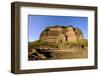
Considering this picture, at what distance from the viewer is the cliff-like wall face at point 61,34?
1875 mm

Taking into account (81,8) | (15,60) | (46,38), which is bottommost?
(15,60)

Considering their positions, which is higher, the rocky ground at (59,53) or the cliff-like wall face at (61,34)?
the cliff-like wall face at (61,34)

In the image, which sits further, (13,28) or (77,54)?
(77,54)

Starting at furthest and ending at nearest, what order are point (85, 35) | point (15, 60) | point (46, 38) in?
point (85, 35)
point (46, 38)
point (15, 60)

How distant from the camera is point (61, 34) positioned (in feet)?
6.30

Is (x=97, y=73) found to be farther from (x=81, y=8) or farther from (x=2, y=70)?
(x=2, y=70)

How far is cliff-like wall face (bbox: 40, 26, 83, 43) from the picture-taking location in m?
1.87

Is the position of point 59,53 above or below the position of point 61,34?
below

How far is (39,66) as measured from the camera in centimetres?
183

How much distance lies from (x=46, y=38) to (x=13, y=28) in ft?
0.90

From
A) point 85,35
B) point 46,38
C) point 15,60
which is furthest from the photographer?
point 85,35

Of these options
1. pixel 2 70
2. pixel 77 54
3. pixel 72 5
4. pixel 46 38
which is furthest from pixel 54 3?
pixel 2 70

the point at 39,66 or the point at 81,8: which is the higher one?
the point at 81,8

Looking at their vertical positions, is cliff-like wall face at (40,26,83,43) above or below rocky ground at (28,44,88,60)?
above
